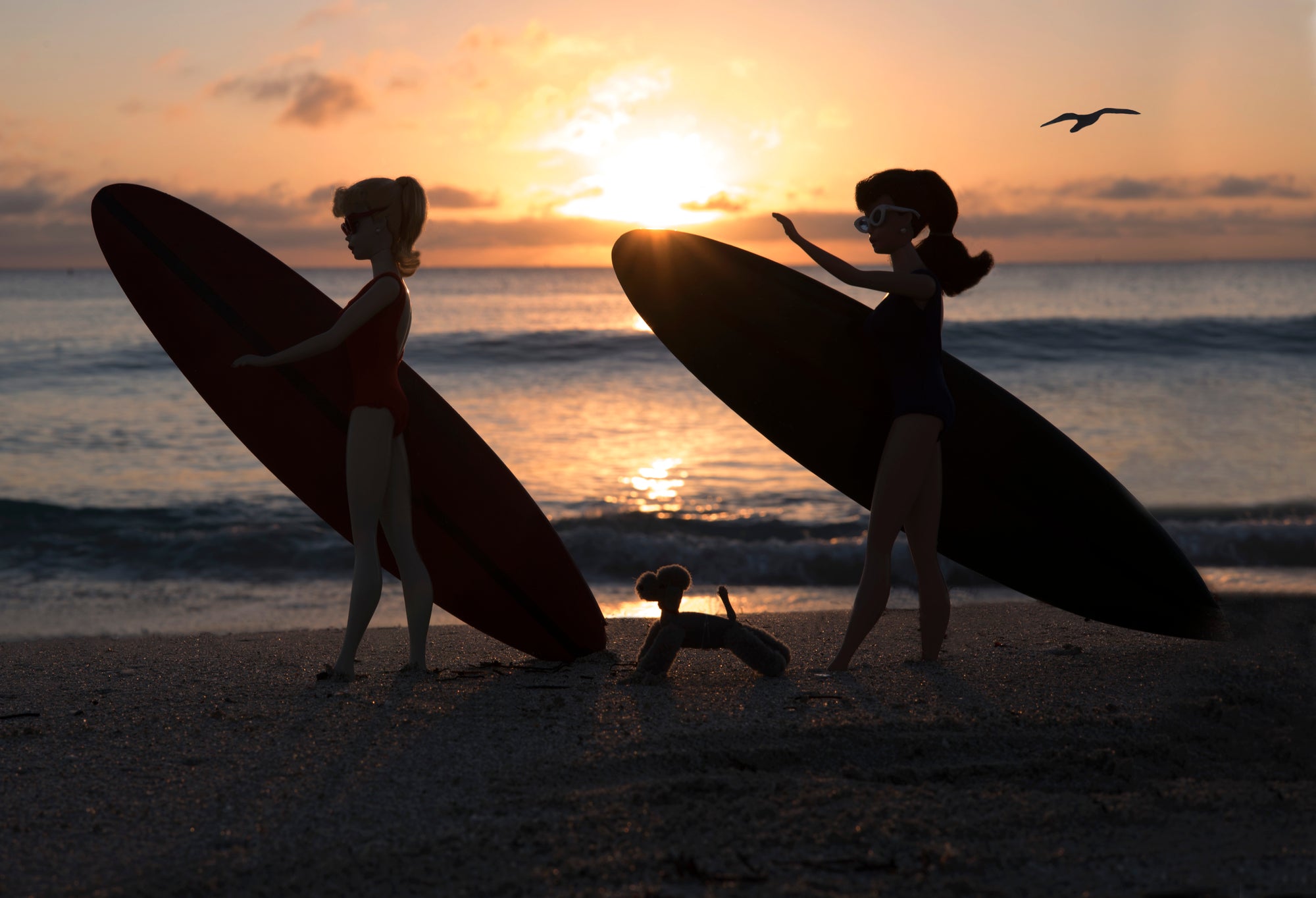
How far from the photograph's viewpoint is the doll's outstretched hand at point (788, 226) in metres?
3.63

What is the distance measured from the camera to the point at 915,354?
370 centimetres

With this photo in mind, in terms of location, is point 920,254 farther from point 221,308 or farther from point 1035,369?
point 1035,369

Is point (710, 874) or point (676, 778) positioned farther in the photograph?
point (676, 778)

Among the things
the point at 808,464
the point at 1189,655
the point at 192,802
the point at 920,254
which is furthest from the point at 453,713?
the point at 1189,655

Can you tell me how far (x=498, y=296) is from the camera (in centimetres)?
4959

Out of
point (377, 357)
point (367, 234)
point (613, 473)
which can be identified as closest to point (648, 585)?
point (377, 357)

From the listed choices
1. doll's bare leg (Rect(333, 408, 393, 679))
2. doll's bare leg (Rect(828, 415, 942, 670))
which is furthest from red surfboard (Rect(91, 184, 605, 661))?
doll's bare leg (Rect(828, 415, 942, 670))

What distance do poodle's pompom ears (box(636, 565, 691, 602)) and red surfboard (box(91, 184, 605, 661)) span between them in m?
0.53

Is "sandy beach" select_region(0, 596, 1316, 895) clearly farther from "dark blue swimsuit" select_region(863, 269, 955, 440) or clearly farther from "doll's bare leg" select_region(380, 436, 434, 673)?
"dark blue swimsuit" select_region(863, 269, 955, 440)

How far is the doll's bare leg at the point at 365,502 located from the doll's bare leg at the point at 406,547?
46mm

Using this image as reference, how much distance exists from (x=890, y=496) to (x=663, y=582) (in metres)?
0.91

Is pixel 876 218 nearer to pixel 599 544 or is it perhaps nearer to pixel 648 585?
pixel 648 585

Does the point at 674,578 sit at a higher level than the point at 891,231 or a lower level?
lower

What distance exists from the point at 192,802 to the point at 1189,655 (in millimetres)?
3680
